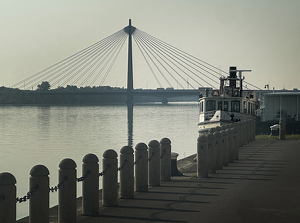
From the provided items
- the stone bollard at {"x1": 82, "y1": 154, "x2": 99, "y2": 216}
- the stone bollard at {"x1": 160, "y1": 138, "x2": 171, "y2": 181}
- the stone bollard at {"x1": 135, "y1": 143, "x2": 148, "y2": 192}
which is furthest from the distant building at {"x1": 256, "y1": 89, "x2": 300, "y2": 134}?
the stone bollard at {"x1": 82, "y1": 154, "x2": 99, "y2": 216}

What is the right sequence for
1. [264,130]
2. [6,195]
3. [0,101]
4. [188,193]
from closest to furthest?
[6,195], [188,193], [264,130], [0,101]

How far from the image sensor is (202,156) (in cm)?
1312

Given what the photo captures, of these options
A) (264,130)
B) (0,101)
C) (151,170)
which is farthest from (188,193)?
(0,101)

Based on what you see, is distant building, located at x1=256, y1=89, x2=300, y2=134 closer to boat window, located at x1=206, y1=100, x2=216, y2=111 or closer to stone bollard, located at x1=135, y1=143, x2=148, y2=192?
boat window, located at x1=206, y1=100, x2=216, y2=111

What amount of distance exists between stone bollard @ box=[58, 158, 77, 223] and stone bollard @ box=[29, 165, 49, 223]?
503mm

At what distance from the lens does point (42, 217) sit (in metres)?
7.82

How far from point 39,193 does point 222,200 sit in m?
3.90

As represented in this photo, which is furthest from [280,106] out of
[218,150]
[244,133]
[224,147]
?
[218,150]

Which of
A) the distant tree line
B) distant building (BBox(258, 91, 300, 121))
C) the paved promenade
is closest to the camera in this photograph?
the paved promenade

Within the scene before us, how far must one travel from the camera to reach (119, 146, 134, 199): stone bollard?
10.2 metres

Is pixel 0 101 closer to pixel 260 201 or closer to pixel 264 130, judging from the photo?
pixel 264 130

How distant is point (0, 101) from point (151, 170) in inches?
6259

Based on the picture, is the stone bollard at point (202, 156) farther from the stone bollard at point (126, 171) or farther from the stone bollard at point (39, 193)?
the stone bollard at point (39, 193)

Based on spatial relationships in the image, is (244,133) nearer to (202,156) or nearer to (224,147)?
(224,147)
